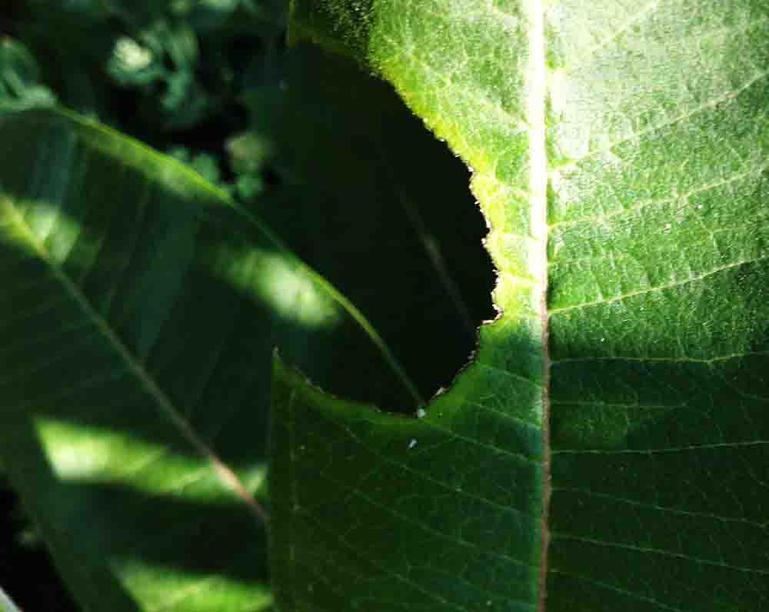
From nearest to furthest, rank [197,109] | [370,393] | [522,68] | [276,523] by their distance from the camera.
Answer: [522,68] → [276,523] → [370,393] → [197,109]

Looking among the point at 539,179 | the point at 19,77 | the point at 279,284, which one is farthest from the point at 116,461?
the point at 19,77

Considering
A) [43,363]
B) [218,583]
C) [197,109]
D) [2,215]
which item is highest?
[197,109]

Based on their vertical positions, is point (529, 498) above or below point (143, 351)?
below

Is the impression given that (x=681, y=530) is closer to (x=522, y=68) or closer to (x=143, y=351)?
(x=522, y=68)

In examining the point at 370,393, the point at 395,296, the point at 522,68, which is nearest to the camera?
the point at 522,68

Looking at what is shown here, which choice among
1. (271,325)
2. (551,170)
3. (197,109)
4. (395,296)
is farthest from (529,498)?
(197,109)

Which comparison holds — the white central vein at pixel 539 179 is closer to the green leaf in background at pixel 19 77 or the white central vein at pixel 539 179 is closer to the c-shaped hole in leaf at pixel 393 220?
the c-shaped hole in leaf at pixel 393 220

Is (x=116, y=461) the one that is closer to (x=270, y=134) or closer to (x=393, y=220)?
(x=393, y=220)
